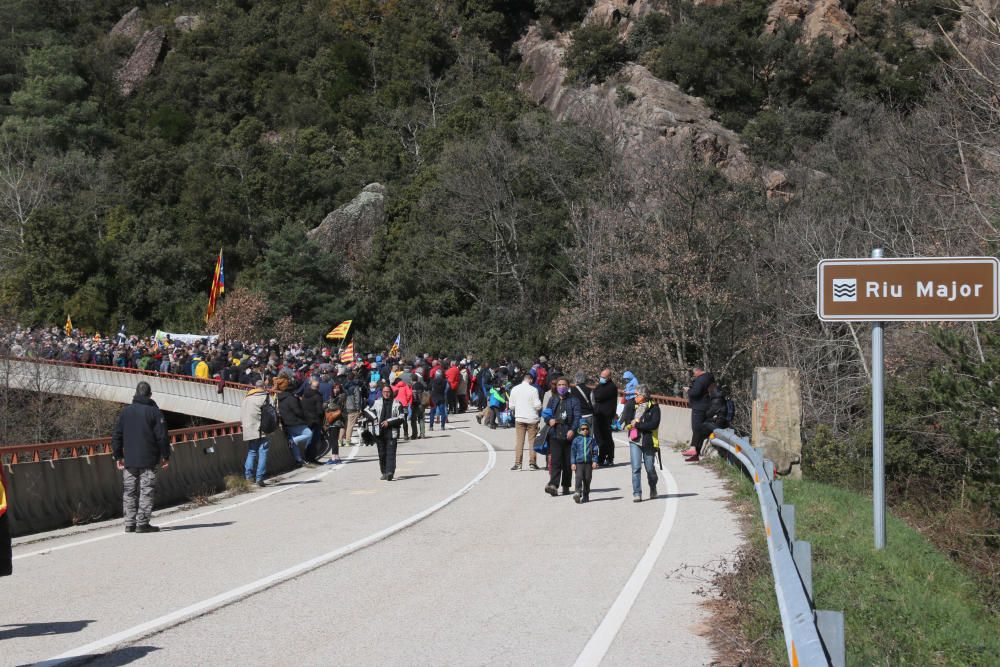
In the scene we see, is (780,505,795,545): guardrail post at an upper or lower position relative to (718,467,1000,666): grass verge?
upper

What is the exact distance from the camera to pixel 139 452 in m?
14.2

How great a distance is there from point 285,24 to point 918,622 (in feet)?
342

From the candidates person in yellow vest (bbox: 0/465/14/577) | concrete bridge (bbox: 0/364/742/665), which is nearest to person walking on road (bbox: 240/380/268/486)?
concrete bridge (bbox: 0/364/742/665)

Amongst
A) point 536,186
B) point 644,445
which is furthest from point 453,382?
point 536,186

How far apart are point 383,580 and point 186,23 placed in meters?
112

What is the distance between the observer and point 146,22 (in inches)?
4648

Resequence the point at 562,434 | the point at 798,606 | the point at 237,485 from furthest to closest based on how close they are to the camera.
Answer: the point at 237,485
the point at 562,434
the point at 798,606

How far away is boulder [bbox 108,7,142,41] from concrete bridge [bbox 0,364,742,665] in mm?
109079

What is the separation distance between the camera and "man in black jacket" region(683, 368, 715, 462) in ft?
69.5

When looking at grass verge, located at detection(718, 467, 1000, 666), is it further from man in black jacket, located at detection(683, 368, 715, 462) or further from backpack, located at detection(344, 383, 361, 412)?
backpack, located at detection(344, 383, 361, 412)

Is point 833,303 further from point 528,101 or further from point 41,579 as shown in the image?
point 528,101

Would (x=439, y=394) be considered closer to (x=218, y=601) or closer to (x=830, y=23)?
(x=218, y=601)

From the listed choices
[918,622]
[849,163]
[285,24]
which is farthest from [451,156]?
[918,622]

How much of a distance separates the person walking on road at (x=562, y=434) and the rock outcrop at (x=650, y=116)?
143 ft
